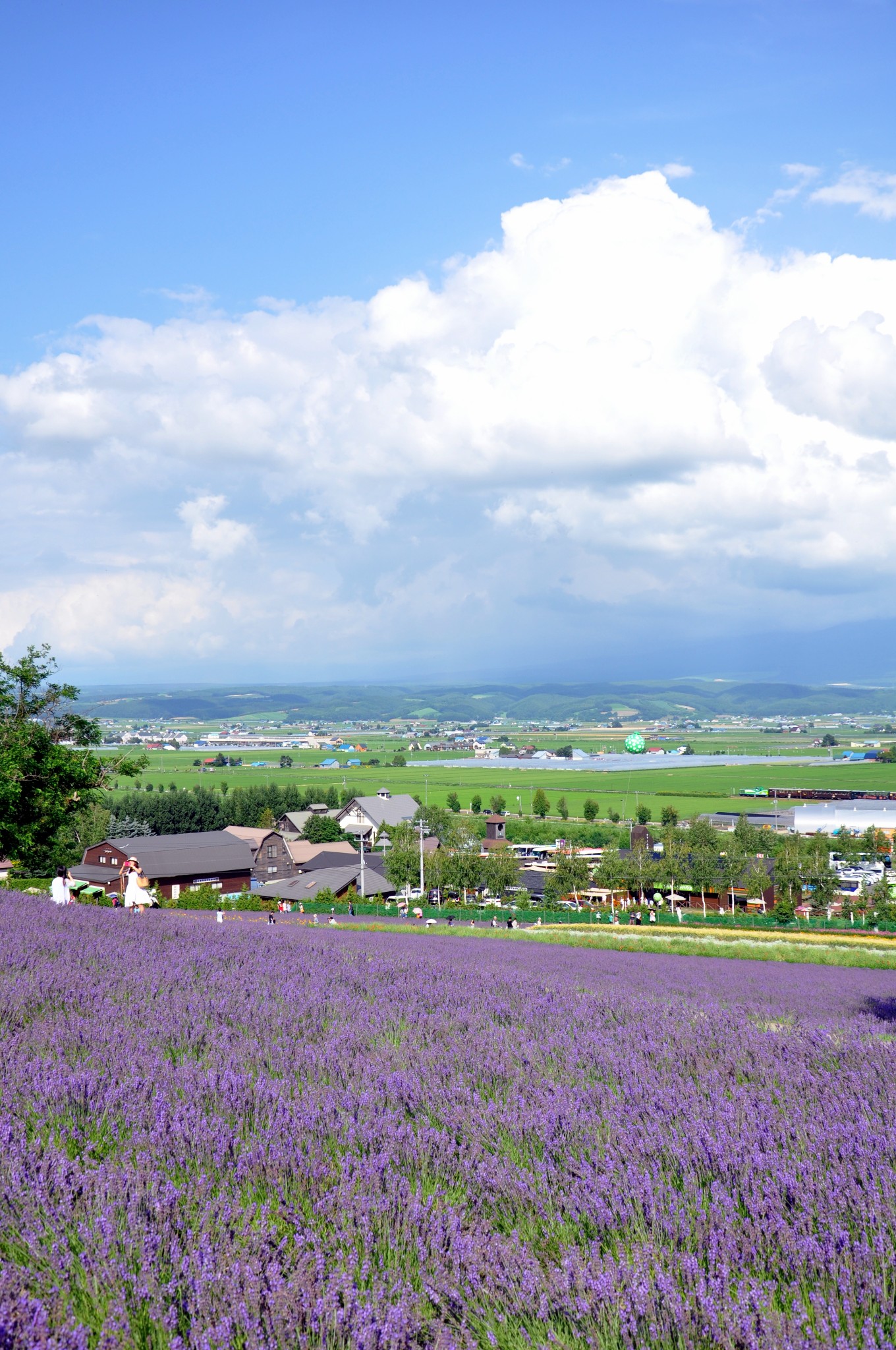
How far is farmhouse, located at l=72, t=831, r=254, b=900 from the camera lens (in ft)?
174

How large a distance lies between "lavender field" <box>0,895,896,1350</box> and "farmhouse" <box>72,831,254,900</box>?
48566mm

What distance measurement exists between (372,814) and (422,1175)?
288 feet

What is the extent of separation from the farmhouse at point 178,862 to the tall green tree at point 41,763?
21.9 meters

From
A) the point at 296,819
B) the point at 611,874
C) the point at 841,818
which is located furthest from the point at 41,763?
the point at 841,818

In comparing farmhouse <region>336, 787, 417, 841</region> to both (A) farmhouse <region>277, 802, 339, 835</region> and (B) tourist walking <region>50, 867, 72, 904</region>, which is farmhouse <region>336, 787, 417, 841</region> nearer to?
(A) farmhouse <region>277, 802, 339, 835</region>

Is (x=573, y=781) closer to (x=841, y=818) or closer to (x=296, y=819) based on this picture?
(x=296, y=819)

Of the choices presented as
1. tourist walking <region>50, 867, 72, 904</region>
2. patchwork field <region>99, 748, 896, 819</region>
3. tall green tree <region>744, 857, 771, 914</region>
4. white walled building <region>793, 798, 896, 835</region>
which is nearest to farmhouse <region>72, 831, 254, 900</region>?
tall green tree <region>744, 857, 771, 914</region>

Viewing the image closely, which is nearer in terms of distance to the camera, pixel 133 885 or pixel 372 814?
pixel 133 885

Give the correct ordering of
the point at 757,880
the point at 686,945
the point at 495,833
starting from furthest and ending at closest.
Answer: the point at 495,833 < the point at 757,880 < the point at 686,945

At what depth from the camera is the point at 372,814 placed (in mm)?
89938

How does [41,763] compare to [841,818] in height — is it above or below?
above

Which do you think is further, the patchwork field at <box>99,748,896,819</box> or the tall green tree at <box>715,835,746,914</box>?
the patchwork field at <box>99,748,896,819</box>

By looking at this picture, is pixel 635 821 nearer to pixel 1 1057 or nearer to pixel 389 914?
pixel 389 914

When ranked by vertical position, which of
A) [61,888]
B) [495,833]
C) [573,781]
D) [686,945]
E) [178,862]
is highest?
[61,888]
